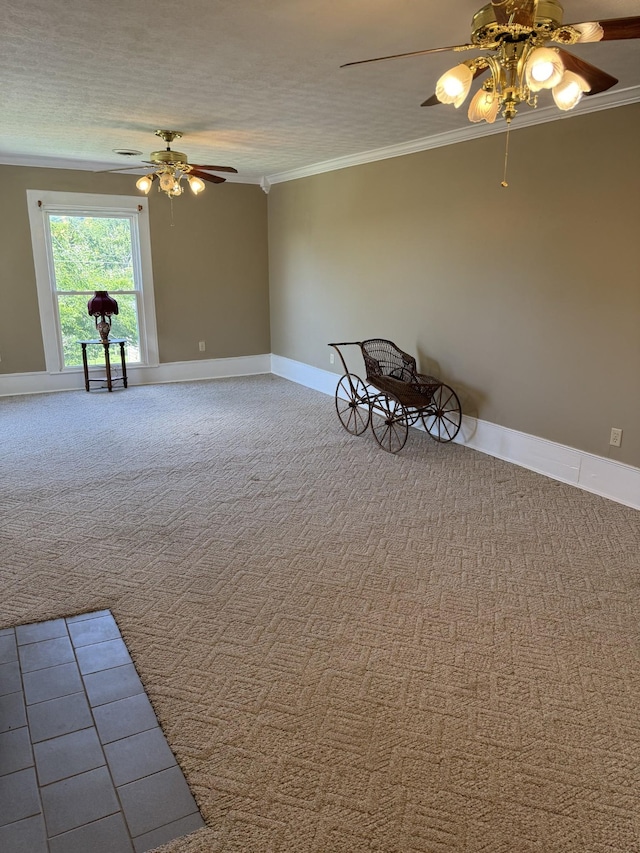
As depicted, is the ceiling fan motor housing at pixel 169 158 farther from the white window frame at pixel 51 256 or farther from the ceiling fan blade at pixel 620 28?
the ceiling fan blade at pixel 620 28

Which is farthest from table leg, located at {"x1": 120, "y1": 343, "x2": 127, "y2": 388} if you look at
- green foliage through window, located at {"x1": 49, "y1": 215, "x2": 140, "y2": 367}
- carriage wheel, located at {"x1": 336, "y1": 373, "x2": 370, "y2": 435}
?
carriage wheel, located at {"x1": 336, "y1": 373, "x2": 370, "y2": 435}

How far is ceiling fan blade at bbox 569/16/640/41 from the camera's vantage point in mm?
1786

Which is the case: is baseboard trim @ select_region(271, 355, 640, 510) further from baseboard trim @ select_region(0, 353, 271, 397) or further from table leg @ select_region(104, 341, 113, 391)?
table leg @ select_region(104, 341, 113, 391)

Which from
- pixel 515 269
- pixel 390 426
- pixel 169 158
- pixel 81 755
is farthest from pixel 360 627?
pixel 169 158

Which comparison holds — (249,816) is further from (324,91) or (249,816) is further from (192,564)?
(324,91)

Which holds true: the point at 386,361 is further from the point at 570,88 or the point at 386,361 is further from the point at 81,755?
the point at 81,755

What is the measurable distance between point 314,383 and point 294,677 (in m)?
5.19

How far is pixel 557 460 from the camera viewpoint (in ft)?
13.9

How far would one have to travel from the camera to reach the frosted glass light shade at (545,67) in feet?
6.08

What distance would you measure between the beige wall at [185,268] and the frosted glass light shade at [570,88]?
585 cm

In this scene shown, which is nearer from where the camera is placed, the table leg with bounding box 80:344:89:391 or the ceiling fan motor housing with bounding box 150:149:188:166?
the ceiling fan motor housing with bounding box 150:149:188:166

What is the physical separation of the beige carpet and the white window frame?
2.36 meters

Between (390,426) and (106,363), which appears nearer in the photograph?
(390,426)

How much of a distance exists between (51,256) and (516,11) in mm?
5986
